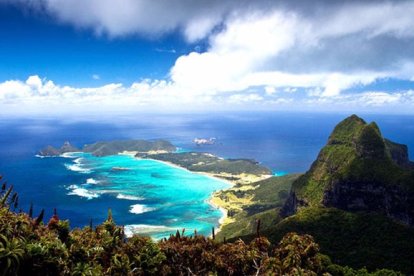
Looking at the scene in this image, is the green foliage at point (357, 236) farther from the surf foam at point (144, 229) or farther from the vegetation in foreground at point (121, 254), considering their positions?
the surf foam at point (144, 229)

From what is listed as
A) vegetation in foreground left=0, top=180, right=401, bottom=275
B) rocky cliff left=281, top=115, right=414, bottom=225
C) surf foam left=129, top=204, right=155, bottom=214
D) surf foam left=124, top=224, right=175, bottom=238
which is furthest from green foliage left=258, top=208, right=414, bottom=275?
surf foam left=129, top=204, right=155, bottom=214

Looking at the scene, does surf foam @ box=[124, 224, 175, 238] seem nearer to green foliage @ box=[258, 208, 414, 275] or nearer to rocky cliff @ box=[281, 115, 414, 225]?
rocky cliff @ box=[281, 115, 414, 225]

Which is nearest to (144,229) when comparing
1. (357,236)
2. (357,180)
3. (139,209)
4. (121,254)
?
(139,209)

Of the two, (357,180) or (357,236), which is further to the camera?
(357,180)

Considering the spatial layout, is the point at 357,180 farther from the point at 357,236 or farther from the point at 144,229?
the point at 144,229

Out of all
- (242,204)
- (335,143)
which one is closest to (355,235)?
(335,143)

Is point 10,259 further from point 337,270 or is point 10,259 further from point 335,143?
point 335,143
